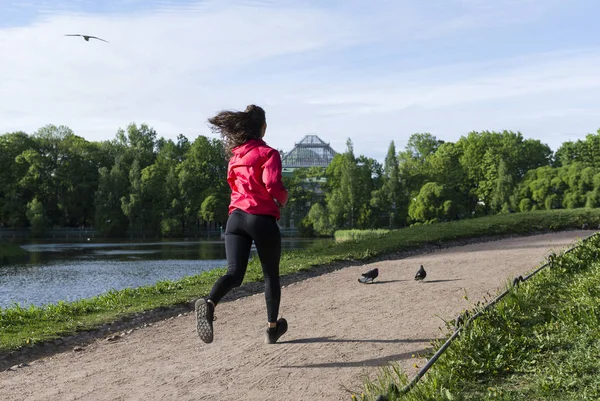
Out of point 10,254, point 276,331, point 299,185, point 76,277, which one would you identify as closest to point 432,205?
point 299,185

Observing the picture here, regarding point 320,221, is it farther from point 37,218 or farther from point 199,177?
point 37,218

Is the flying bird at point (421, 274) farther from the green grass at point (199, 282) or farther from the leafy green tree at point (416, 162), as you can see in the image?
the leafy green tree at point (416, 162)

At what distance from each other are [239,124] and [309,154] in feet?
373

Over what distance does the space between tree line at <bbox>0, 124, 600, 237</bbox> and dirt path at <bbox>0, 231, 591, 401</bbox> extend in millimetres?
58626

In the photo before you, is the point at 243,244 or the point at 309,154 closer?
the point at 243,244

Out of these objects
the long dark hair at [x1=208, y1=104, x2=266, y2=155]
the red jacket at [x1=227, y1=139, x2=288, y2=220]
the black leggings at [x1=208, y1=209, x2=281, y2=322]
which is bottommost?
the black leggings at [x1=208, y1=209, x2=281, y2=322]

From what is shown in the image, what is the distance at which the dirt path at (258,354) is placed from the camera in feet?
15.4

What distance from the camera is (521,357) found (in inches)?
184

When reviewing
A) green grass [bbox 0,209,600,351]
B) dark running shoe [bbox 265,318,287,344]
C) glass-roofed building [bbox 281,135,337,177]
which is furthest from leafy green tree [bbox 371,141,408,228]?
dark running shoe [bbox 265,318,287,344]

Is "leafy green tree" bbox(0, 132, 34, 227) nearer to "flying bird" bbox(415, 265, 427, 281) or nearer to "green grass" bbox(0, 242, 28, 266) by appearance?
"green grass" bbox(0, 242, 28, 266)

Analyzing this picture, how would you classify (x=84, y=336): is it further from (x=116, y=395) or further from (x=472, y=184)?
(x=472, y=184)

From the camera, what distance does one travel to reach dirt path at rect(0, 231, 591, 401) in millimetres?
4688

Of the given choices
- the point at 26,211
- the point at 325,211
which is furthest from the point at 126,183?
the point at 325,211

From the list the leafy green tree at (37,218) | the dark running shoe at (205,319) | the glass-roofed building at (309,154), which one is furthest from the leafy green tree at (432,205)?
the dark running shoe at (205,319)
